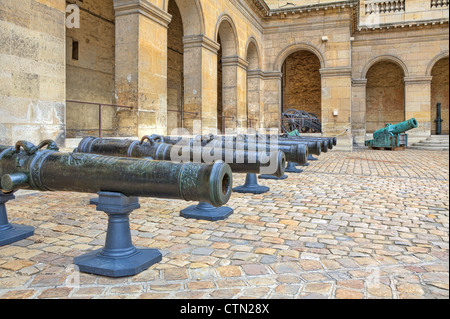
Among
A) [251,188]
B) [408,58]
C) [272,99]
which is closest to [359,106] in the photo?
[408,58]

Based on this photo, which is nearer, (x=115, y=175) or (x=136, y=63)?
(x=115, y=175)

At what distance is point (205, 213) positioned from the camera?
450 cm

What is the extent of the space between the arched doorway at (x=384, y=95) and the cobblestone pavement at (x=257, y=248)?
19470mm

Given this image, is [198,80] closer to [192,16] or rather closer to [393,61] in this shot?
[192,16]

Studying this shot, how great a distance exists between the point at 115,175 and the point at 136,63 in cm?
678

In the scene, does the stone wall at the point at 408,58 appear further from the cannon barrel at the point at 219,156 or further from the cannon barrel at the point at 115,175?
the cannon barrel at the point at 115,175

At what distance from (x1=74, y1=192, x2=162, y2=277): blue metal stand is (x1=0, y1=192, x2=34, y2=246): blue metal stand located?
95 centimetres

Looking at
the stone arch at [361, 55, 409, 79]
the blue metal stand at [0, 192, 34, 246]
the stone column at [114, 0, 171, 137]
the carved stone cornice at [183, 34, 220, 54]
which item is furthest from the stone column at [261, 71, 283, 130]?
the blue metal stand at [0, 192, 34, 246]

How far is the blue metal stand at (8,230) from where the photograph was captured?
3.48m

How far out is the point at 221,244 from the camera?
3.53 m

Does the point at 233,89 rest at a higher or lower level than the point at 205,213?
higher

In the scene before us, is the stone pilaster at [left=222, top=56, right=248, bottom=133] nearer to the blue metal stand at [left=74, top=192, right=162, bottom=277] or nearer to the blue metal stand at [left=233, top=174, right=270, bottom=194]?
the blue metal stand at [left=233, top=174, right=270, bottom=194]

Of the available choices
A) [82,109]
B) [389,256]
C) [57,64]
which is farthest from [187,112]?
[389,256]

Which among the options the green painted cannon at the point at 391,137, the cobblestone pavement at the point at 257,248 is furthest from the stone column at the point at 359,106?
the cobblestone pavement at the point at 257,248
